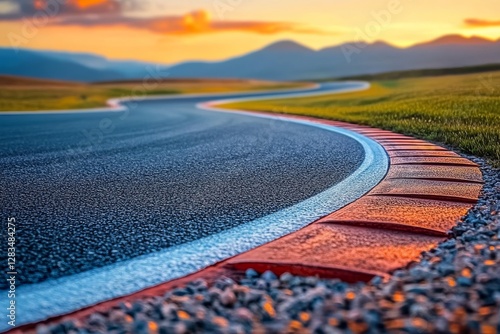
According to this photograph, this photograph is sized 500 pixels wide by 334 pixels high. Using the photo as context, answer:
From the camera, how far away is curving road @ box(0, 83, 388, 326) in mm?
3422

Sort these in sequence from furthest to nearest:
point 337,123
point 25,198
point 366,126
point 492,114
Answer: point 337,123, point 366,126, point 492,114, point 25,198

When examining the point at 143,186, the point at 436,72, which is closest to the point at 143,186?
the point at 143,186

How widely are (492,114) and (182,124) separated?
22.0 feet

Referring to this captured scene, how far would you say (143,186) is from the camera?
5.26 metres

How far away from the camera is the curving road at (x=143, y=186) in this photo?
11.2 ft

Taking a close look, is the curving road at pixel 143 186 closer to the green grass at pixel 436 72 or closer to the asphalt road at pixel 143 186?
the asphalt road at pixel 143 186

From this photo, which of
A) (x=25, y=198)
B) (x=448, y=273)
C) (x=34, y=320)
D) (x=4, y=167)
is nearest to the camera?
(x=34, y=320)

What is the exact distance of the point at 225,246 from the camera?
10.9 ft

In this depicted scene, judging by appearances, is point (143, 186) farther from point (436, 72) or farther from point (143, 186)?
point (436, 72)

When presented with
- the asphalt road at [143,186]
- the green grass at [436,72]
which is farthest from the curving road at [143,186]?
the green grass at [436,72]

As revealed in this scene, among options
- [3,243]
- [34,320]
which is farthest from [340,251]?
[3,243]

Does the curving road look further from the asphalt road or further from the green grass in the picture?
the green grass

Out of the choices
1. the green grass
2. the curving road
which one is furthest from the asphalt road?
the green grass

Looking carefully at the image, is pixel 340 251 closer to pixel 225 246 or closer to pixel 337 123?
pixel 225 246
